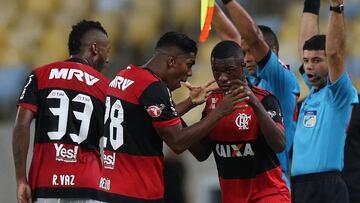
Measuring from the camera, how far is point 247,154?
6.88 metres

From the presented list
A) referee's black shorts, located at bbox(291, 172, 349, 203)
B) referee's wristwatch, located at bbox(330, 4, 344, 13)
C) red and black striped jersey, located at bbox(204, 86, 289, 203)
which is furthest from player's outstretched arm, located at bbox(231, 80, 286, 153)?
referee's wristwatch, located at bbox(330, 4, 344, 13)

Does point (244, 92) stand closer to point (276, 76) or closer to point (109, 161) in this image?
point (109, 161)

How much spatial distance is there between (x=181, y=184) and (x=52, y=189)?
4.63 m

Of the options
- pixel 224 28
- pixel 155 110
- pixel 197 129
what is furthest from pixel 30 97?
pixel 224 28

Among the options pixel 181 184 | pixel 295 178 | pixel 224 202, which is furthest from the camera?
pixel 181 184

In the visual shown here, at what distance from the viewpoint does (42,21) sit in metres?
16.4

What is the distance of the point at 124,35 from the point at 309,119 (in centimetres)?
822

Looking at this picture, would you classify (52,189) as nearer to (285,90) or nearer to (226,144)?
(226,144)

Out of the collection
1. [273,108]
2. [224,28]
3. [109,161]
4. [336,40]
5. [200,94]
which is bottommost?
[109,161]

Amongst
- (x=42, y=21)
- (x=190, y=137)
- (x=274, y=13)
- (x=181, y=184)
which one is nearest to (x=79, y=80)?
(x=190, y=137)

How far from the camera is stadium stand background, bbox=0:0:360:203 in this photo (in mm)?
12906

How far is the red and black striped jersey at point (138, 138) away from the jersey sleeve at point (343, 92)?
134 centimetres

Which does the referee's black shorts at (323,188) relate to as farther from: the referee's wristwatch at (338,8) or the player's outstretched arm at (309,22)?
the player's outstretched arm at (309,22)

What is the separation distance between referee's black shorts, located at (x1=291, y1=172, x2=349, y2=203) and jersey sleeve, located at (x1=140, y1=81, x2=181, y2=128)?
1.38 metres
